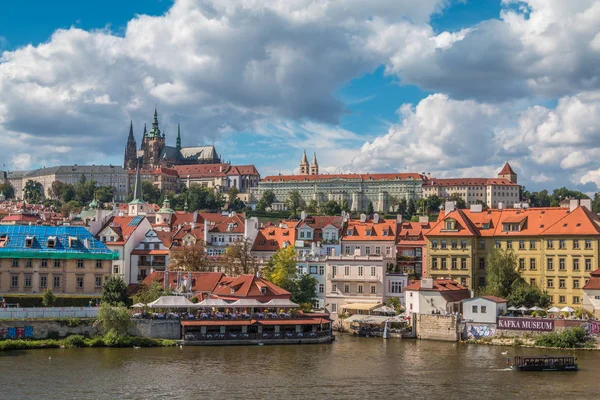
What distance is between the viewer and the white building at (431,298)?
6844cm

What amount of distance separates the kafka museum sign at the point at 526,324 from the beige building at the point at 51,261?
3374 centimetres

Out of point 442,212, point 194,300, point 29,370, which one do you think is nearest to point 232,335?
point 194,300

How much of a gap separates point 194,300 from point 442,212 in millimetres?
34142

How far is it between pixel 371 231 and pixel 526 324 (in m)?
25.3

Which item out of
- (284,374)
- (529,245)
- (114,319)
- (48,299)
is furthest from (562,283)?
(48,299)

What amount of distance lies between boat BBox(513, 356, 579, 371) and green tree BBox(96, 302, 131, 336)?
1078 inches

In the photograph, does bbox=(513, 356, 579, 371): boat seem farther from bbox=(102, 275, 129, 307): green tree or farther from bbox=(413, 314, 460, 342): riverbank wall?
bbox=(102, 275, 129, 307): green tree

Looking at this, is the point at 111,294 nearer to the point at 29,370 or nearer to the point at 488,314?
the point at 29,370

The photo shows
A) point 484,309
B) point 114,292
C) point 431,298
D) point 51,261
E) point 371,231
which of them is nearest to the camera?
point 484,309

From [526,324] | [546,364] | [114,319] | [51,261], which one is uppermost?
[51,261]

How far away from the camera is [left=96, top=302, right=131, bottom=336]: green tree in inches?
2317

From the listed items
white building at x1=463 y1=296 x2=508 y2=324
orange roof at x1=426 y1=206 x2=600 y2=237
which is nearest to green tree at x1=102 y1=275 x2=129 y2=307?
white building at x1=463 y1=296 x2=508 y2=324

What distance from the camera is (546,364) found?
170ft

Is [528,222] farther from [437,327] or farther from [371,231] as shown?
[437,327]
